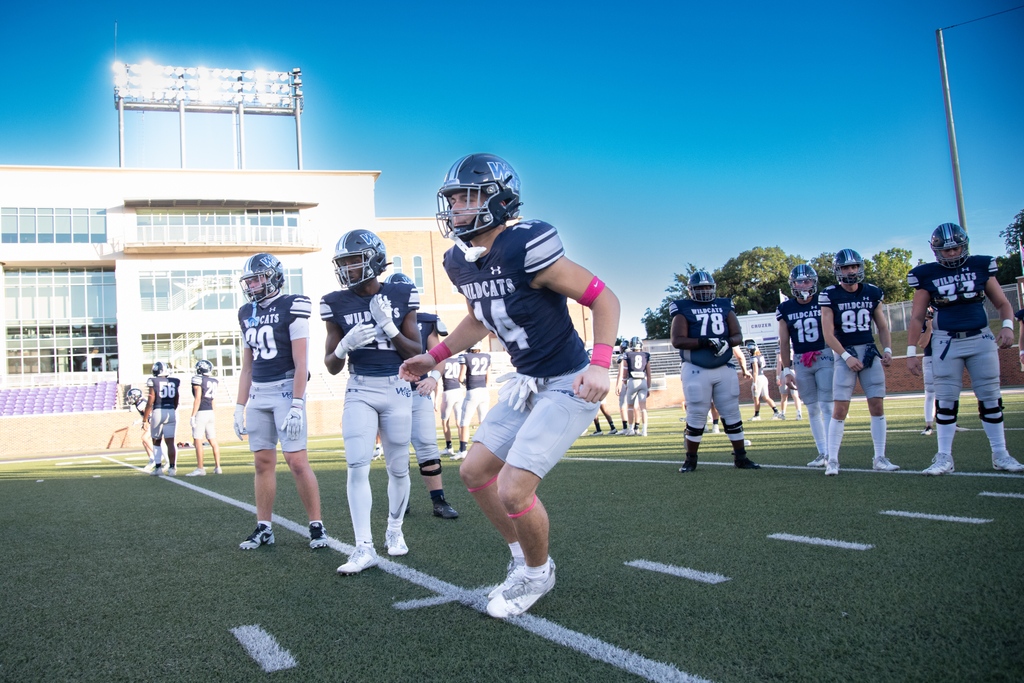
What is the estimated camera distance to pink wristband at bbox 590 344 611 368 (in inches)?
126

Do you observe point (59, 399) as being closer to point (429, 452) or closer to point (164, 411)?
point (164, 411)

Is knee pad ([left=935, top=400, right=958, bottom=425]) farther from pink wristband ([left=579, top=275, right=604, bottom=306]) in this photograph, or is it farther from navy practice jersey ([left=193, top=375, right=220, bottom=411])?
navy practice jersey ([left=193, top=375, right=220, bottom=411])

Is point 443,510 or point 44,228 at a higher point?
point 44,228

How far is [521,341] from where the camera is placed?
11.8ft

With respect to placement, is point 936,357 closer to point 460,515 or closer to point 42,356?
point 460,515

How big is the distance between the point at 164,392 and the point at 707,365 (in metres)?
8.78

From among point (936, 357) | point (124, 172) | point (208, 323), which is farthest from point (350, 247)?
point (124, 172)

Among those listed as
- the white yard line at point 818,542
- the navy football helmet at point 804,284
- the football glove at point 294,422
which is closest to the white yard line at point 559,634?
the football glove at point 294,422

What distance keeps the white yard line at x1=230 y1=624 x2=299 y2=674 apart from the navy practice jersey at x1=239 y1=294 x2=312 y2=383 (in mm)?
2201

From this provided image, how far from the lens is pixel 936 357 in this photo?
22.2 ft

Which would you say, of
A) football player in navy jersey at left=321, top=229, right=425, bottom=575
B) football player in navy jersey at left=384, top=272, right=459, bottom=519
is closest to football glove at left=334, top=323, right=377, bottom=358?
football player in navy jersey at left=321, top=229, right=425, bottom=575

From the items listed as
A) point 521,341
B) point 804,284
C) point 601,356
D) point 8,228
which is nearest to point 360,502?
point 521,341

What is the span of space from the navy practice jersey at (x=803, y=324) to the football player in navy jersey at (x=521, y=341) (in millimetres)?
5030

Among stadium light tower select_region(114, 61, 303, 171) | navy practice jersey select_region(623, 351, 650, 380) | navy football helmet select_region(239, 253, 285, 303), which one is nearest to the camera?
navy football helmet select_region(239, 253, 285, 303)
